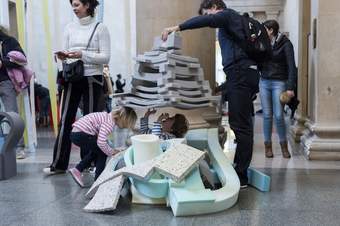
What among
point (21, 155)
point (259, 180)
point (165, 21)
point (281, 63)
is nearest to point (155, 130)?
point (259, 180)

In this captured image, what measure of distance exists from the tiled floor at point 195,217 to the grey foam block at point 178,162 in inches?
12.1

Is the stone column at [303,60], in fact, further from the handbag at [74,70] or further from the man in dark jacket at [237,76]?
the handbag at [74,70]

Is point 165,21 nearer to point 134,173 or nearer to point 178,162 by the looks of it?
point 178,162

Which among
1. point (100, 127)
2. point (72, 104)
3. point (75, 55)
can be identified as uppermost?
point (75, 55)

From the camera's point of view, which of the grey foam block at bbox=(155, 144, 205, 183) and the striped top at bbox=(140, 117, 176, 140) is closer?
the grey foam block at bbox=(155, 144, 205, 183)

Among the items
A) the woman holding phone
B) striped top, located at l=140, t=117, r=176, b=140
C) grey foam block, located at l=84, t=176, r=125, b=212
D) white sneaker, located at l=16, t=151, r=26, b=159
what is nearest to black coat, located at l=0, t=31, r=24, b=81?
white sneaker, located at l=16, t=151, r=26, b=159

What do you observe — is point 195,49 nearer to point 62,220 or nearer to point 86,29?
point 86,29

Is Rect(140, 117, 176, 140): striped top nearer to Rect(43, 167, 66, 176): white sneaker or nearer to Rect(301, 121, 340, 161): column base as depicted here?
Rect(43, 167, 66, 176): white sneaker

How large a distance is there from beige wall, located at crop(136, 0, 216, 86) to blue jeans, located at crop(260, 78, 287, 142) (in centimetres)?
97

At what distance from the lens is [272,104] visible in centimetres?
707

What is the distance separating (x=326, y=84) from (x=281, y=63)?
68 cm

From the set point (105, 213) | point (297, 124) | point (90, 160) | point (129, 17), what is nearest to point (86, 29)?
point (90, 160)

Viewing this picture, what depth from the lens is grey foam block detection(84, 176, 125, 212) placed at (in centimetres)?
390

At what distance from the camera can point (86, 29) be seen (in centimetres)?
552
